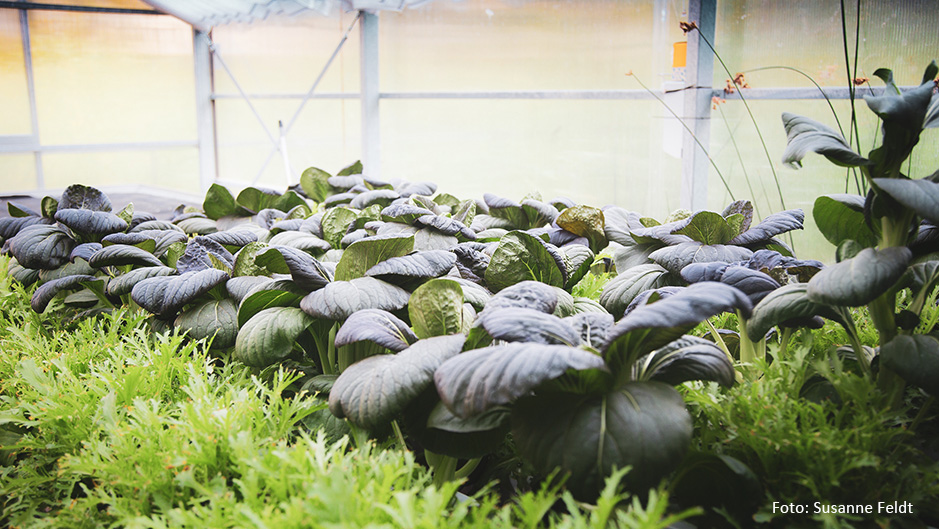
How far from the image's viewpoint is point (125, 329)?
5.04 feet

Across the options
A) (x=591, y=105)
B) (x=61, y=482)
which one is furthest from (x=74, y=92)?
(x=61, y=482)

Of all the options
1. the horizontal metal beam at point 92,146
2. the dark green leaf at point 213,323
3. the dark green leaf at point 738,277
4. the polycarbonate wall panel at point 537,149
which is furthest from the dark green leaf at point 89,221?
the horizontal metal beam at point 92,146

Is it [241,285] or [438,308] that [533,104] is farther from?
[438,308]

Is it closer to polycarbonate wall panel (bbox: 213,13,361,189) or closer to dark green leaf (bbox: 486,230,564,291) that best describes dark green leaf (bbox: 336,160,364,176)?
dark green leaf (bbox: 486,230,564,291)

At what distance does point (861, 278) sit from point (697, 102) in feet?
9.02

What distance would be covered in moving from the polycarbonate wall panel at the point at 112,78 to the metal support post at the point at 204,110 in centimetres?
10

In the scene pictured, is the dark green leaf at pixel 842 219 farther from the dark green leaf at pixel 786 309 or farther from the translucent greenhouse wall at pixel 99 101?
the translucent greenhouse wall at pixel 99 101

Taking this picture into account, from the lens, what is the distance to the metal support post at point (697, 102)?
3.32 m

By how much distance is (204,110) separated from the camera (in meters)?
8.13

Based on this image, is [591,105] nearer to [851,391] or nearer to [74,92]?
[851,391]

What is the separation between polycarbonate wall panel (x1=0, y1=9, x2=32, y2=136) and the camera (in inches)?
252

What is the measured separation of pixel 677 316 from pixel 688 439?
0.49 feet

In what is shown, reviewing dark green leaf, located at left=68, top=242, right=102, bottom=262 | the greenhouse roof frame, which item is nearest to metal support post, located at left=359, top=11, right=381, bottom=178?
the greenhouse roof frame

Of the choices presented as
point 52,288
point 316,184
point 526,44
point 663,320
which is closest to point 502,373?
point 663,320
